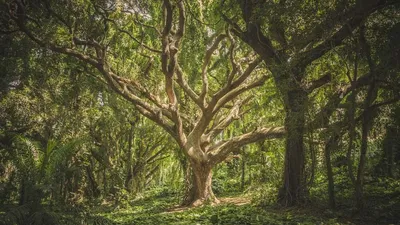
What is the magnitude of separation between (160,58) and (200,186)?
463cm

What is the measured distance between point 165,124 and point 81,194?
5.03 meters

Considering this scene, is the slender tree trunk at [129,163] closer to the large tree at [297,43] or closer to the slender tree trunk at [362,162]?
the large tree at [297,43]

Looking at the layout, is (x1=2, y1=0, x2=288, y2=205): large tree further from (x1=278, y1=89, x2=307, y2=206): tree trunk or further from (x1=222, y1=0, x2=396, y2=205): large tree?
(x1=278, y1=89, x2=307, y2=206): tree trunk

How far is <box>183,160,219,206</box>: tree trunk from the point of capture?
10.9 meters

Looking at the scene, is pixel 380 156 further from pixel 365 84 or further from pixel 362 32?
pixel 362 32

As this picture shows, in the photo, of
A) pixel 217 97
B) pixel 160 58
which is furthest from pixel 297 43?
pixel 160 58

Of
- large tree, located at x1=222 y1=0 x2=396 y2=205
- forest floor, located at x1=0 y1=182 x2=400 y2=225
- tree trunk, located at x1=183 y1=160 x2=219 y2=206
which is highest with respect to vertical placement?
large tree, located at x1=222 y1=0 x2=396 y2=205

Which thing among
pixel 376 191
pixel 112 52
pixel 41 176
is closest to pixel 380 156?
pixel 376 191

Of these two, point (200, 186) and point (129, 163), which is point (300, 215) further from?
A: point (129, 163)

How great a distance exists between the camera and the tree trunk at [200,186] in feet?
35.6

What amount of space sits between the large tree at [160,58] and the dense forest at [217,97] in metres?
0.05

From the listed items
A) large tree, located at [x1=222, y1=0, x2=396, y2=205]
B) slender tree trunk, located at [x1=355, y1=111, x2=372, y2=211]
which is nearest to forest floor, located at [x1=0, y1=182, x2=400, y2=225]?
slender tree trunk, located at [x1=355, y1=111, x2=372, y2=211]

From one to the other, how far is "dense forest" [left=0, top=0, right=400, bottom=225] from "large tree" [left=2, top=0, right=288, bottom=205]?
0.15 feet

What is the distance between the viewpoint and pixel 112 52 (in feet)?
34.4
